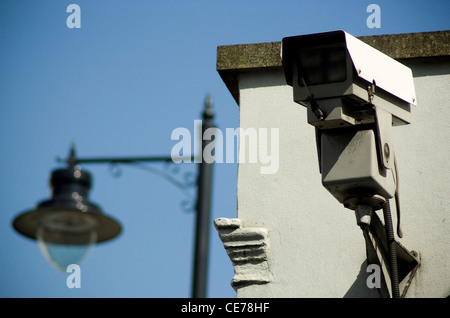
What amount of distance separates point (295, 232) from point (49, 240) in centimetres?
283

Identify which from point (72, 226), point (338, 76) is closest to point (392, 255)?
point (338, 76)

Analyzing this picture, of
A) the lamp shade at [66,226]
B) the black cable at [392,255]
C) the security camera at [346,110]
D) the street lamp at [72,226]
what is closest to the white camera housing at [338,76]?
the security camera at [346,110]

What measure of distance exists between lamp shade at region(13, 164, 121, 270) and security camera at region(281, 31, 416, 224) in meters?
1.76

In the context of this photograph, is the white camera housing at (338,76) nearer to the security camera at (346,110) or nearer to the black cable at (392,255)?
the security camera at (346,110)

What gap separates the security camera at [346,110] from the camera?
597 cm

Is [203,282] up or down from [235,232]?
down

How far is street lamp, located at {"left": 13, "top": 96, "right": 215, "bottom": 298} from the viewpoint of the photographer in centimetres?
494

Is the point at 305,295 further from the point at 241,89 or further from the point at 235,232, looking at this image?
the point at 241,89

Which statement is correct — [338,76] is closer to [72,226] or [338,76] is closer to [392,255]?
[392,255]

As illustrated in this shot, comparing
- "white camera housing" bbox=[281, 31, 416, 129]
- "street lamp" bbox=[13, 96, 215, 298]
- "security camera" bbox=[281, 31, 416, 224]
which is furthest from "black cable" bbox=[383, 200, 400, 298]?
"street lamp" bbox=[13, 96, 215, 298]

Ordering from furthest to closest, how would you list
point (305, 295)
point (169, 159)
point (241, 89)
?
1. point (241, 89)
2. point (305, 295)
3. point (169, 159)
